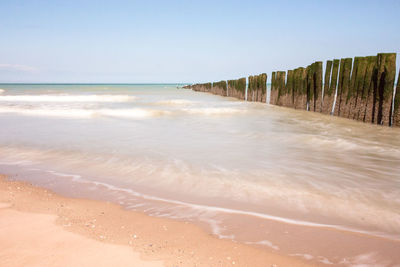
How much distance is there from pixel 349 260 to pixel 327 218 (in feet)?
1.95

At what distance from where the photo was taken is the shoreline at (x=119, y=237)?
1.52 meters

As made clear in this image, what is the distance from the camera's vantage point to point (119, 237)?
1.75 meters

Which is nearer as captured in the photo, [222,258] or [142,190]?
[222,258]

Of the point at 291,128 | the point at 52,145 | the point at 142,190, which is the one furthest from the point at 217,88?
the point at 142,190

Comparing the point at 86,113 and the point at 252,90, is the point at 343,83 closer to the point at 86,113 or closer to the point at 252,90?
the point at 86,113

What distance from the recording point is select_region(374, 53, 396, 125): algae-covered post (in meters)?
6.37

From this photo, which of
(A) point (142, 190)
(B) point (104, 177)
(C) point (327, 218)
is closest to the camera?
(C) point (327, 218)

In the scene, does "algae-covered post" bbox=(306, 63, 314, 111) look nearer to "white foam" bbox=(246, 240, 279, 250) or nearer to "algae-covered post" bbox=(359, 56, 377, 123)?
"algae-covered post" bbox=(359, 56, 377, 123)

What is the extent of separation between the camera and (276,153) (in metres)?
4.23

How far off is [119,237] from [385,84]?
7.02 m

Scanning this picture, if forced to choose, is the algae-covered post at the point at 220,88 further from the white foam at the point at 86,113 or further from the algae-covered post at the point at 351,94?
the algae-covered post at the point at 351,94

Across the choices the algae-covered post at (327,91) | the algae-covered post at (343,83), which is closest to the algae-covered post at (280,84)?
the algae-covered post at (327,91)

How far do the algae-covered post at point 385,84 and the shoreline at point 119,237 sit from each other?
6.39m

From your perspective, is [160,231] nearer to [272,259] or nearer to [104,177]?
[272,259]
